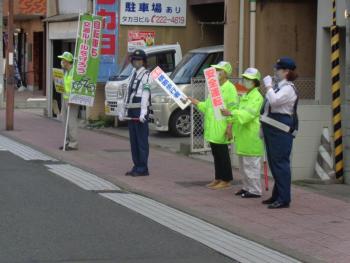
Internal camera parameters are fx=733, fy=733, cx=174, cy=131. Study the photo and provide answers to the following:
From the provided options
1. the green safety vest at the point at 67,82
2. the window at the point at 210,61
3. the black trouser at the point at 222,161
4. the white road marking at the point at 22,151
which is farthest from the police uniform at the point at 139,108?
the window at the point at 210,61

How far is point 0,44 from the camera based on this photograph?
25.7 m

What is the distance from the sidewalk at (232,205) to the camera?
7758 mm

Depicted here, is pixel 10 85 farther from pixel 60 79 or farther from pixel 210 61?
pixel 210 61

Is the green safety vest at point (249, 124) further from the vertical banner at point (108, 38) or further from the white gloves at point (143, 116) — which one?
the vertical banner at point (108, 38)

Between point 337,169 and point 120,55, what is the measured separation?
10.4 m

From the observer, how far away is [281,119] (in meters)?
9.12

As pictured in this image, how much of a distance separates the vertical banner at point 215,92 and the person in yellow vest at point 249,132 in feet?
0.66

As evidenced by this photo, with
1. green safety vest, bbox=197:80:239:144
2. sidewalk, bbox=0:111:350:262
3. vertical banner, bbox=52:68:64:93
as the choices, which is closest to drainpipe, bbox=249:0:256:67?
sidewalk, bbox=0:111:350:262

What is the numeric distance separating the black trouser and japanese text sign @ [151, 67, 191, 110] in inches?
28.7

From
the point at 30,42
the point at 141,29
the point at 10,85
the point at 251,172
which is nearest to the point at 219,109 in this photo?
the point at 251,172

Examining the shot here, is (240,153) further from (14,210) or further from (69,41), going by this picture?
(69,41)

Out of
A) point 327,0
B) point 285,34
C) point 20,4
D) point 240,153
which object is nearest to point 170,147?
point 285,34

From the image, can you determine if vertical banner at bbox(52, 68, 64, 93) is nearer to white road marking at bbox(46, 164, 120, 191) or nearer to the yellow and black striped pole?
white road marking at bbox(46, 164, 120, 191)

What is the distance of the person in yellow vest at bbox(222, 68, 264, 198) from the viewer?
962cm
